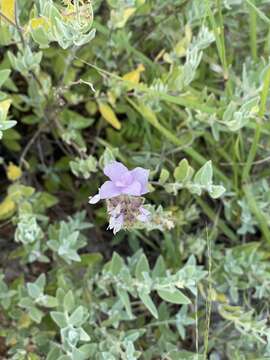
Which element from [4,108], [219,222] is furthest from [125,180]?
[219,222]

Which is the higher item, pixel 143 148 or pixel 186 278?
pixel 143 148

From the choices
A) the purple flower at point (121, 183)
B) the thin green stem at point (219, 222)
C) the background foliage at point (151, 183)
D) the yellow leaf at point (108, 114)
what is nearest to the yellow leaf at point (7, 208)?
the background foliage at point (151, 183)

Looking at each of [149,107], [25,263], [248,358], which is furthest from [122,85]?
[248,358]

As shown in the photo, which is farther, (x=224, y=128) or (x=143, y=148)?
(x=143, y=148)

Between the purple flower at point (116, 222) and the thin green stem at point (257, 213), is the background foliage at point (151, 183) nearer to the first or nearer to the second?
the thin green stem at point (257, 213)

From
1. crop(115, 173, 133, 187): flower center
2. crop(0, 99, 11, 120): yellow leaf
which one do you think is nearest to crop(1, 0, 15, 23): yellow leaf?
crop(0, 99, 11, 120): yellow leaf

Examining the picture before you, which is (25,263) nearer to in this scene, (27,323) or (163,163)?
(27,323)

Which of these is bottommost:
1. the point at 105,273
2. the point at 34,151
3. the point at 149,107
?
the point at 105,273
